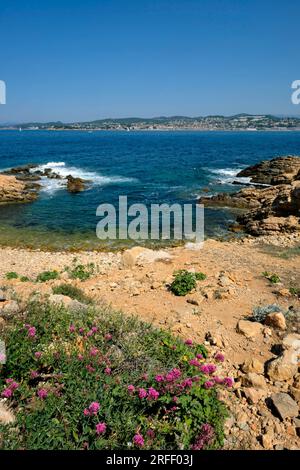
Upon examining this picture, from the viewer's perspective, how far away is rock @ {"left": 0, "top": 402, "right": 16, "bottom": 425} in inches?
174

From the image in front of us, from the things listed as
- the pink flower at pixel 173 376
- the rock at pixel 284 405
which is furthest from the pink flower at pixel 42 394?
the rock at pixel 284 405

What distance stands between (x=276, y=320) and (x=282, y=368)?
1979 mm

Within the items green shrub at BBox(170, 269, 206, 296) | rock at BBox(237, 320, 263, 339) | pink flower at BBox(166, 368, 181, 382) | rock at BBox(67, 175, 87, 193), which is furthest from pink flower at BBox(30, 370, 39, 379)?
rock at BBox(67, 175, 87, 193)

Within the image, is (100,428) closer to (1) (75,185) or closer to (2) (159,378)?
(2) (159,378)

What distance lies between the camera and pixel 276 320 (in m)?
7.95

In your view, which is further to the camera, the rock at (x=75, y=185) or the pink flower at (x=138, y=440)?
the rock at (x=75, y=185)

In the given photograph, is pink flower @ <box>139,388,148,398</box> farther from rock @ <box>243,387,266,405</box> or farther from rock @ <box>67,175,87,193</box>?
rock @ <box>67,175,87,193</box>

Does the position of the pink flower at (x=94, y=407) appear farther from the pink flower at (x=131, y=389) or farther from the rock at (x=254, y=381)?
the rock at (x=254, y=381)

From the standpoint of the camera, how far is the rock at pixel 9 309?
22.9 ft

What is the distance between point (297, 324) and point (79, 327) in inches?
207

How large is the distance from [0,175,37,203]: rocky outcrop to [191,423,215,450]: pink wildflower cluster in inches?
1171

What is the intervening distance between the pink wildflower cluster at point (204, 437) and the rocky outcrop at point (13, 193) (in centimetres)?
2975

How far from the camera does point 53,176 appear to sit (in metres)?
42.9

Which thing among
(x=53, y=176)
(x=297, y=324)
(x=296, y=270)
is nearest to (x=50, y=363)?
(x=297, y=324)
